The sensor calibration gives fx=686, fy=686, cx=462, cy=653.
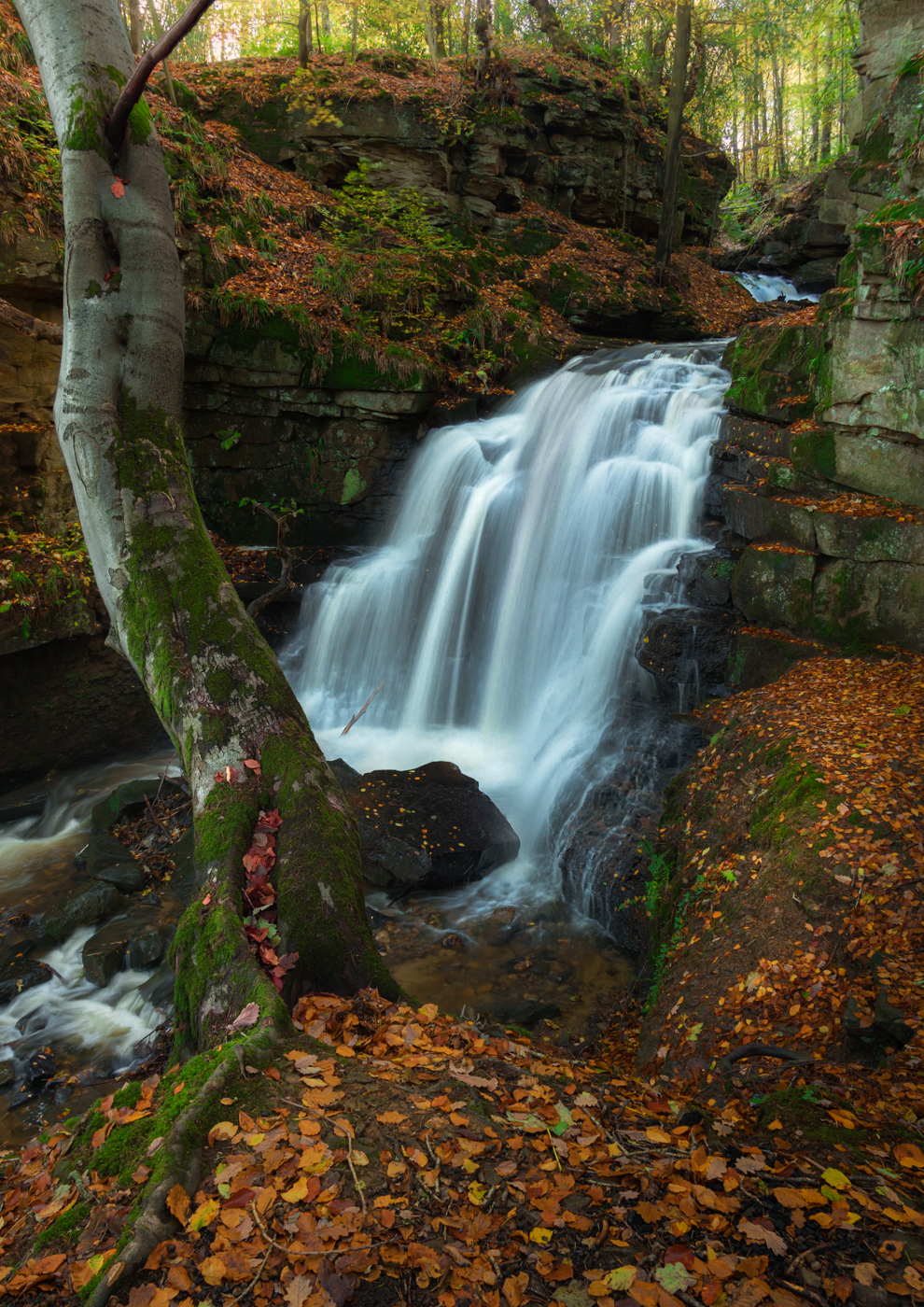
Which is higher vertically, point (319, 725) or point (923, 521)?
point (923, 521)

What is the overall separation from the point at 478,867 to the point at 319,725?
11.4 ft

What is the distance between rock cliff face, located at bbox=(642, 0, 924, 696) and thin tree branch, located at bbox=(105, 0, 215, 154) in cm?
539

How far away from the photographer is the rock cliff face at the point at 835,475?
5.71 m

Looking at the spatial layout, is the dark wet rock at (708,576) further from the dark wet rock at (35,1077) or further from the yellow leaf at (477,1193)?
the dark wet rock at (35,1077)

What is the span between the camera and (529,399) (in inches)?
436

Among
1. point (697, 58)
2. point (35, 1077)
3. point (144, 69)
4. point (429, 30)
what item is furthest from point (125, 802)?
point (697, 58)

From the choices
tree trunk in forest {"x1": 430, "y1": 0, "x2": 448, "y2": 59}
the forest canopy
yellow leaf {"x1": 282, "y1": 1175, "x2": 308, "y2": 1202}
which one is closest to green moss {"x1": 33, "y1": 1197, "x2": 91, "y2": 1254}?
yellow leaf {"x1": 282, "y1": 1175, "x2": 308, "y2": 1202}

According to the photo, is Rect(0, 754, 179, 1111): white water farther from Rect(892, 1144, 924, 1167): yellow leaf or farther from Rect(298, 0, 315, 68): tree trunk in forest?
Rect(298, 0, 315, 68): tree trunk in forest

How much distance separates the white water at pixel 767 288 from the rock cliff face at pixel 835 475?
1005 centimetres

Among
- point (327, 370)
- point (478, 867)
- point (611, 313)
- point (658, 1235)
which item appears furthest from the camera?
point (611, 313)

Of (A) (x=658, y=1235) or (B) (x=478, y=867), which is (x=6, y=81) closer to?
(B) (x=478, y=867)

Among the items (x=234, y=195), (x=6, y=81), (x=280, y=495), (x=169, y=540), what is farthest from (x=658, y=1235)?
(x=234, y=195)

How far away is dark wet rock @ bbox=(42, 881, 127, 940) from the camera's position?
5840mm

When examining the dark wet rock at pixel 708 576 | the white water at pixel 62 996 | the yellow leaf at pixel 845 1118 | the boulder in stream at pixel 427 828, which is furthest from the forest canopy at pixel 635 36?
the yellow leaf at pixel 845 1118
